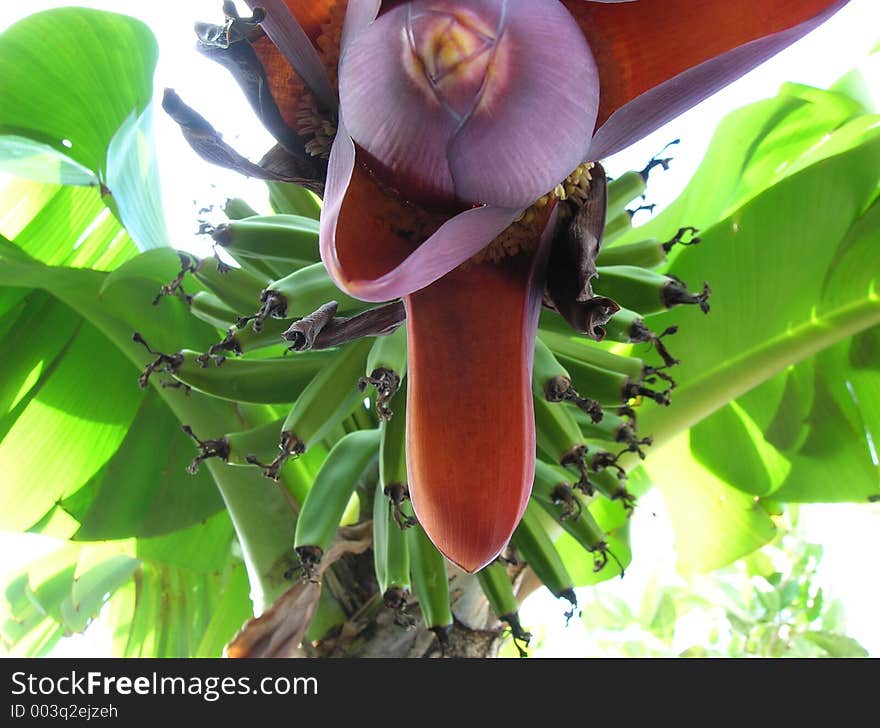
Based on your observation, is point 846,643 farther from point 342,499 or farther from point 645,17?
point 645,17

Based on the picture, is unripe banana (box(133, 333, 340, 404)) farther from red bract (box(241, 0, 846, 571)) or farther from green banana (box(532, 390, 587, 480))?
red bract (box(241, 0, 846, 571))

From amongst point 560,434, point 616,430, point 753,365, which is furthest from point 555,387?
point 753,365

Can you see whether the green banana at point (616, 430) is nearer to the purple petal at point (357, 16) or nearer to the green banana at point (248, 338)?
the green banana at point (248, 338)

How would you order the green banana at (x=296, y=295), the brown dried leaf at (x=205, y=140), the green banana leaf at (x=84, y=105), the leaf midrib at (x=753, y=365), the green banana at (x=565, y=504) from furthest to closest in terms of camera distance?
the leaf midrib at (x=753, y=365) → the green banana leaf at (x=84, y=105) → the green banana at (x=565, y=504) → the green banana at (x=296, y=295) → the brown dried leaf at (x=205, y=140)

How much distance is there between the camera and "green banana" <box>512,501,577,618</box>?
0.83 meters

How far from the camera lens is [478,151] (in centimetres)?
42

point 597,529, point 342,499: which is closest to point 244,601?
point 342,499

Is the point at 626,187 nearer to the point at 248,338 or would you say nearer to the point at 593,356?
the point at 593,356

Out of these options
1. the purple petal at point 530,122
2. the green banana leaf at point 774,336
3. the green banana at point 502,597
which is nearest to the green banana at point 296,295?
the purple petal at point 530,122

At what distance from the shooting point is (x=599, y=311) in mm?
484

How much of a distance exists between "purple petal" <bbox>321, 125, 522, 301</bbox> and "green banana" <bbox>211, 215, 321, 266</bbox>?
13.2 inches

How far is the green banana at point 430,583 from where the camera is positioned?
31.3 inches

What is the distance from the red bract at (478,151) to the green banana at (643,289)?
0.74 ft

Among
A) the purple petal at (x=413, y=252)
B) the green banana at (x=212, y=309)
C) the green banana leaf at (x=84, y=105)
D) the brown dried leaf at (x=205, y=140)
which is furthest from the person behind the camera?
the green banana leaf at (x=84, y=105)
